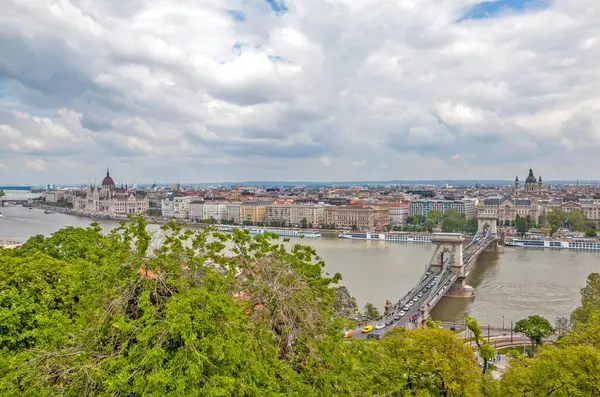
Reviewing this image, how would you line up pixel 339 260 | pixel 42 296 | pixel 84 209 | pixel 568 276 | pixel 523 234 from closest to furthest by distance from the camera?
pixel 42 296 < pixel 568 276 < pixel 339 260 < pixel 523 234 < pixel 84 209

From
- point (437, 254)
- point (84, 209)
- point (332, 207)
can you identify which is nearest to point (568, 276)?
point (437, 254)

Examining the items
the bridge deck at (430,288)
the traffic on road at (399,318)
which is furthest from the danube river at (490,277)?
the traffic on road at (399,318)

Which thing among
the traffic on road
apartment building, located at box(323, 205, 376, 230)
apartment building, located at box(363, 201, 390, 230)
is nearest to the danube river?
the traffic on road

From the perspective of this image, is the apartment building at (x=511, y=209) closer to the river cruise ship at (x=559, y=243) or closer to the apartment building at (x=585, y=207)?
the apartment building at (x=585, y=207)

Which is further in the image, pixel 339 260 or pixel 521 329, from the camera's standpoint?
pixel 339 260

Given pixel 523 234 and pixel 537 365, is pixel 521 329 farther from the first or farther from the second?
pixel 523 234

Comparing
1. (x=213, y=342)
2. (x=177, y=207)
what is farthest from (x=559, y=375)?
(x=177, y=207)

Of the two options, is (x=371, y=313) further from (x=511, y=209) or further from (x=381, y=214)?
(x=511, y=209)
